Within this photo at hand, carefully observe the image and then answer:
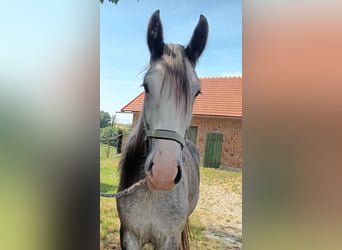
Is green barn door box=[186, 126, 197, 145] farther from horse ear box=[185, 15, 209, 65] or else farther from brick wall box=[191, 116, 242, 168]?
horse ear box=[185, 15, 209, 65]

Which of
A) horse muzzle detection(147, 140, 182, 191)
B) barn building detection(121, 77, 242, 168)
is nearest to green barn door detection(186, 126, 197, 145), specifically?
barn building detection(121, 77, 242, 168)

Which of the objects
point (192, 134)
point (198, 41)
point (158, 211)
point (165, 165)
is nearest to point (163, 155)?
point (165, 165)

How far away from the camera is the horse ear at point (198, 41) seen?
1.16 m

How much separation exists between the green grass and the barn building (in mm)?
52

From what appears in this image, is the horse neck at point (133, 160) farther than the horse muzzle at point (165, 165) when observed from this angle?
Yes

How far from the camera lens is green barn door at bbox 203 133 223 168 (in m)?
1.21

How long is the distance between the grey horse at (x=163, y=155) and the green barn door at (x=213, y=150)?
4 cm

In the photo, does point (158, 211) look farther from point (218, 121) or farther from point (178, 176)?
point (218, 121)

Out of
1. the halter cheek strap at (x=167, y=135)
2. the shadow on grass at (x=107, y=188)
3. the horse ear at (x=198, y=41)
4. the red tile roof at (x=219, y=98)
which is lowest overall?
the shadow on grass at (x=107, y=188)

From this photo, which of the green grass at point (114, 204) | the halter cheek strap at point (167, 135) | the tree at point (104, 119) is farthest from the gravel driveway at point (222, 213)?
the tree at point (104, 119)

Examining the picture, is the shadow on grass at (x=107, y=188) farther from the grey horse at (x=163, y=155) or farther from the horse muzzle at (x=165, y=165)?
the horse muzzle at (x=165, y=165)

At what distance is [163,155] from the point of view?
107cm
